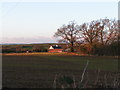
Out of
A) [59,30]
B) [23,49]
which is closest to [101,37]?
[59,30]

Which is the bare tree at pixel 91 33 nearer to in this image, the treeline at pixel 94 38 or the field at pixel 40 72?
the treeline at pixel 94 38

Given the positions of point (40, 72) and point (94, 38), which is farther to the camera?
point (94, 38)

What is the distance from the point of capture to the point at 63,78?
8.16 metres

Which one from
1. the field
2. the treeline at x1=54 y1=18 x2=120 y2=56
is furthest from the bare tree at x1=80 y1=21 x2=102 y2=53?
the field

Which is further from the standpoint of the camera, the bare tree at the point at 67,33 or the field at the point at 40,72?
the bare tree at the point at 67,33

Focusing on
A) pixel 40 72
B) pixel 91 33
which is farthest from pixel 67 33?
pixel 40 72

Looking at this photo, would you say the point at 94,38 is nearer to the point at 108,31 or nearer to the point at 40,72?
the point at 108,31

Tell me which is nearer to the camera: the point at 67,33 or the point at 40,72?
the point at 40,72

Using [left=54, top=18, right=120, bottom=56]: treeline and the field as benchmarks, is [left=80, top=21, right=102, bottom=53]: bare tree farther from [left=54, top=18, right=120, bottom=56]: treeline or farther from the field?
the field

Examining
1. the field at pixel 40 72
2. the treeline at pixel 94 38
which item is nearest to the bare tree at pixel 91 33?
the treeline at pixel 94 38

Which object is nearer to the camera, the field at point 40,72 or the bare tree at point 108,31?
the field at point 40,72

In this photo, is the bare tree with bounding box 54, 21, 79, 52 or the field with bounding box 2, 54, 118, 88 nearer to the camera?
the field with bounding box 2, 54, 118, 88

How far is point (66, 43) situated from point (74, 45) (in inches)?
170

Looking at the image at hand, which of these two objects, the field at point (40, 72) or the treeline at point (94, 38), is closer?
the field at point (40, 72)
